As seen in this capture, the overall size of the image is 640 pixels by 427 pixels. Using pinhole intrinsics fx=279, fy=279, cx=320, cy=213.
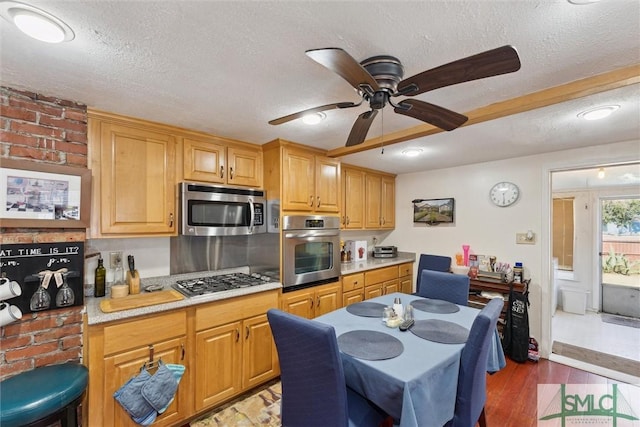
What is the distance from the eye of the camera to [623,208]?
4.52 metres

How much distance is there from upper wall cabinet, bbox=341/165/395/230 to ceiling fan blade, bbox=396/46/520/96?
8.17ft

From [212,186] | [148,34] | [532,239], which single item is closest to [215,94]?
[148,34]

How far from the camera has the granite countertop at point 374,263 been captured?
3314mm

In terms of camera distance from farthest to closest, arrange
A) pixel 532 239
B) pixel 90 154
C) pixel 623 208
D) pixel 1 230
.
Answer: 1. pixel 623 208
2. pixel 532 239
3. pixel 90 154
4. pixel 1 230

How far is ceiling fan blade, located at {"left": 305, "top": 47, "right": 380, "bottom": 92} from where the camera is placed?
0.95 metres

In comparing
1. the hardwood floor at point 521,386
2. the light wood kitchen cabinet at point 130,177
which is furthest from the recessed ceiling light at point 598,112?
the light wood kitchen cabinet at point 130,177

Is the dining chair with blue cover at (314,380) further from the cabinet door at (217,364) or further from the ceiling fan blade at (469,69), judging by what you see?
the ceiling fan blade at (469,69)

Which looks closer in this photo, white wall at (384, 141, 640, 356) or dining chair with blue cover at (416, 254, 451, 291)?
white wall at (384, 141, 640, 356)

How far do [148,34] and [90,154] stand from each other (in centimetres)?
118

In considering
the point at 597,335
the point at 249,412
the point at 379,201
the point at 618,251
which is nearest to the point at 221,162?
the point at 249,412

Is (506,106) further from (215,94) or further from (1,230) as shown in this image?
(1,230)

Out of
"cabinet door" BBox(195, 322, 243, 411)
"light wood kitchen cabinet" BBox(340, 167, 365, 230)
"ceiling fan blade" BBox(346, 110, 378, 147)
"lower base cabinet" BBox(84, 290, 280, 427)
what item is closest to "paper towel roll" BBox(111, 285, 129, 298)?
"lower base cabinet" BBox(84, 290, 280, 427)

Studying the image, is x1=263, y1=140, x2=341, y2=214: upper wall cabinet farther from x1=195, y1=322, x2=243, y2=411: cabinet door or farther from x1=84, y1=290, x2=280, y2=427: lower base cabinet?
x1=195, y1=322, x2=243, y2=411: cabinet door

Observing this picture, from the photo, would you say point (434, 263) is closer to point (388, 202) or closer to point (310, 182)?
point (388, 202)
